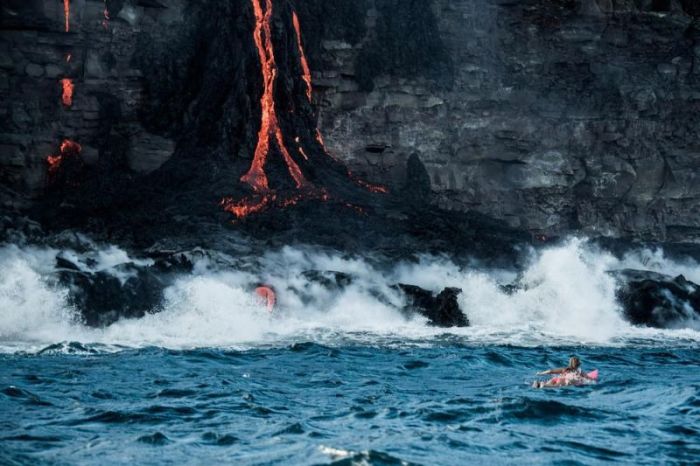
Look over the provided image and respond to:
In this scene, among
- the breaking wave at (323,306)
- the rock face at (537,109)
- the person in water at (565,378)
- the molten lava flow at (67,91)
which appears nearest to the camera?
the person in water at (565,378)

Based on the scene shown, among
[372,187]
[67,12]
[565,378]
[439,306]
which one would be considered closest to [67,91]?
[67,12]

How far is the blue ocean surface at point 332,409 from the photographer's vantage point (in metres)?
14.7

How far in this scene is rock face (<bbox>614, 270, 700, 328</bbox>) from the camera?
33.2 meters

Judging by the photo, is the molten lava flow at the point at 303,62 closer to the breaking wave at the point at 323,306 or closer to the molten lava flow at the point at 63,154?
the breaking wave at the point at 323,306

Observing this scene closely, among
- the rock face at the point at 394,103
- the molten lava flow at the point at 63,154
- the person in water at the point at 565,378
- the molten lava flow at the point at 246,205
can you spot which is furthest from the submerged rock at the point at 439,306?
the molten lava flow at the point at 63,154

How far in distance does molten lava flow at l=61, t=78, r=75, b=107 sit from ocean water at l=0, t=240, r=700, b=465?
782 centimetres

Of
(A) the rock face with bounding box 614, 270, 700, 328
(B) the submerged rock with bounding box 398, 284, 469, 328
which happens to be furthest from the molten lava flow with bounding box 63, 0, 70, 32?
(A) the rock face with bounding box 614, 270, 700, 328

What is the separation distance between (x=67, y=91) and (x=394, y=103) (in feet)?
40.3

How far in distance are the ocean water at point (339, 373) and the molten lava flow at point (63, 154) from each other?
6.16 meters

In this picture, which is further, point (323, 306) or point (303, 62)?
point (303, 62)

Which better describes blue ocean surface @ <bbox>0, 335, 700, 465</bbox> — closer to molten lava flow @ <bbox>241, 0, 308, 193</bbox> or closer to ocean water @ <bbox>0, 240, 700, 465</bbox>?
ocean water @ <bbox>0, 240, 700, 465</bbox>

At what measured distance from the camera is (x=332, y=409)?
1778 centimetres

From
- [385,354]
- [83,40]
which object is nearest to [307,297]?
[385,354]

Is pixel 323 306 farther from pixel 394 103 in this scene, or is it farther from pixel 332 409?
pixel 332 409
